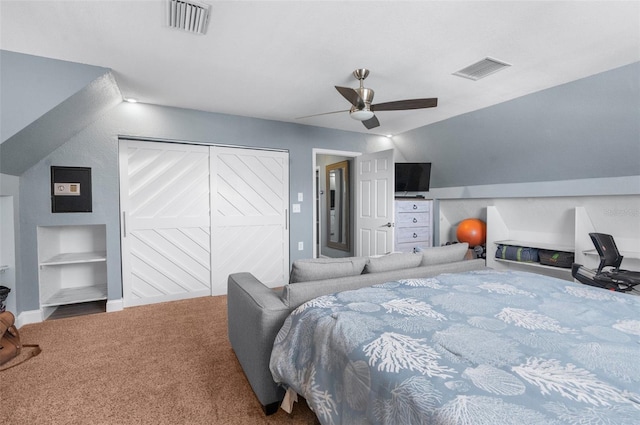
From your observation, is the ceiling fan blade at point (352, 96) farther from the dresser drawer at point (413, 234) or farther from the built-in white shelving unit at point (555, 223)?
the built-in white shelving unit at point (555, 223)

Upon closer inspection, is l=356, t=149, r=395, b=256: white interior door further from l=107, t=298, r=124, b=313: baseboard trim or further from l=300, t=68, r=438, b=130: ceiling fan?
l=107, t=298, r=124, b=313: baseboard trim

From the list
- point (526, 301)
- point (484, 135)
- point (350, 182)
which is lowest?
point (526, 301)

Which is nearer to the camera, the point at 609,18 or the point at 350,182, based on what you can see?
the point at 609,18

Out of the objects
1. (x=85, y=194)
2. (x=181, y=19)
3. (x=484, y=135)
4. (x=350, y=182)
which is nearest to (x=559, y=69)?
(x=484, y=135)

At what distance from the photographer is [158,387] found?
2127 mm

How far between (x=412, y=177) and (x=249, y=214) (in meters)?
2.74

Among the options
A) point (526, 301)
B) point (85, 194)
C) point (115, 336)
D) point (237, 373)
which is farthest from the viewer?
point (85, 194)

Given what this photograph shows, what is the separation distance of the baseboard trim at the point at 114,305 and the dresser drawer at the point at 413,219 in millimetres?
3941

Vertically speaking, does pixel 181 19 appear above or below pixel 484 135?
above

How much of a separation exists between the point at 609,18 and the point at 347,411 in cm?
288

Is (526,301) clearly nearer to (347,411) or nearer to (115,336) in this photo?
(347,411)

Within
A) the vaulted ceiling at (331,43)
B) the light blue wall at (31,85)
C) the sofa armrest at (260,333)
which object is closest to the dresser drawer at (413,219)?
the vaulted ceiling at (331,43)

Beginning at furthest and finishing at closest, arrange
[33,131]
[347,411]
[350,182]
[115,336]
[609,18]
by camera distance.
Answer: [350,182] < [115,336] < [33,131] < [609,18] < [347,411]

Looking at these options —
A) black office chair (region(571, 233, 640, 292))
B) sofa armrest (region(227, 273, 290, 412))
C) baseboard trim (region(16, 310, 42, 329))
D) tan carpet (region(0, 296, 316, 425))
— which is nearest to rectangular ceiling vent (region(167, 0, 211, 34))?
sofa armrest (region(227, 273, 290, 412))
